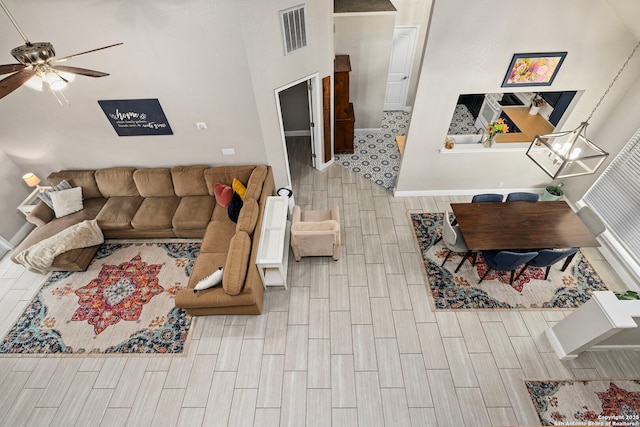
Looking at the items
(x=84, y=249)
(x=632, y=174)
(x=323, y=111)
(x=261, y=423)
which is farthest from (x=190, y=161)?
(x=632, y=174)

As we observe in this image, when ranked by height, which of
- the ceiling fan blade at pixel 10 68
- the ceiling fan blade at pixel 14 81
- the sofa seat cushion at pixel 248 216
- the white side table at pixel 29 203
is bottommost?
the white side table at pixel 29 203

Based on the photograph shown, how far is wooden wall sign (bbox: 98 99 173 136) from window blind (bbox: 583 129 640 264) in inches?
264

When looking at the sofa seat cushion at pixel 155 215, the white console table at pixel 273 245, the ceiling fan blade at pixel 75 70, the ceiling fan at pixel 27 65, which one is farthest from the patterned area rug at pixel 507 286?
the ceiling fan at pixel 27 65

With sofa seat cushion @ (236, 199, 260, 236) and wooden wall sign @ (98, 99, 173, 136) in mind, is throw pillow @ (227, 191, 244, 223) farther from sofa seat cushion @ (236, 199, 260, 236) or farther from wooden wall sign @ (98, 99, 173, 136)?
wooden wall sign @ (98, 99, 173, 136)

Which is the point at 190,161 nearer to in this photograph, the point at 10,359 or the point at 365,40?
the point at 10,359

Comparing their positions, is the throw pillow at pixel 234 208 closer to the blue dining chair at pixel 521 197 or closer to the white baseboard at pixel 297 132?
the white baseboard at pixel 297 132

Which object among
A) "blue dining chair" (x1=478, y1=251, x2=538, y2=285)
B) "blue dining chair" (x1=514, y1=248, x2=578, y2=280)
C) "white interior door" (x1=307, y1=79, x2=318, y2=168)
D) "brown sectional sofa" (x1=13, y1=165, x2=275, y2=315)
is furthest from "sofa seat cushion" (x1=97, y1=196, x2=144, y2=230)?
"blue dining chair" (x1=514, y1=248, x2=578, y2=280)

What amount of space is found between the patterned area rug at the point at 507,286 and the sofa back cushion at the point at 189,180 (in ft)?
12.5

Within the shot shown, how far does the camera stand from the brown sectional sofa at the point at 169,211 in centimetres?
416

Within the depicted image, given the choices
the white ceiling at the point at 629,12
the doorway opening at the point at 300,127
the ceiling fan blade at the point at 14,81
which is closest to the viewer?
the ceiling fan blade at the point at 14,81

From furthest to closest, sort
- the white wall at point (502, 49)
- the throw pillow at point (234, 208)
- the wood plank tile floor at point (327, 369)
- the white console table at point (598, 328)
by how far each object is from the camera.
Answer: the throw pillow at point (234, 208) < the white wall at point (502, 49) < the wood plank tile floor at point (327, 369) < the white console table at point (598, 328)

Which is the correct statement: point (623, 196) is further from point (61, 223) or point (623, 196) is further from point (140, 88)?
point (61, 223)

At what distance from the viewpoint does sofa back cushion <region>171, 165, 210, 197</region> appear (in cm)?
500

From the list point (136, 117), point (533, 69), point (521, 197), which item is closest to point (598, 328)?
point (521, 197)
